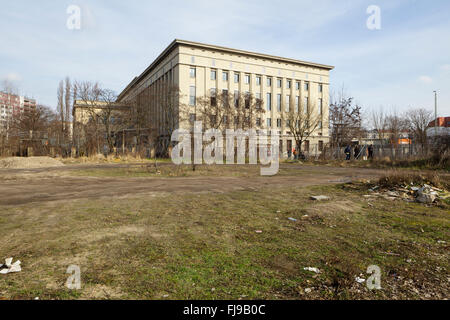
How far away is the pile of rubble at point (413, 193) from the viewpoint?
7180 millimetres

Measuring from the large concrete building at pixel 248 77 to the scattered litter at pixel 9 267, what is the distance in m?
41.7

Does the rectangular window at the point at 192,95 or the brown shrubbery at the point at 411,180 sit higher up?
the rectangular window at the point at 192,95

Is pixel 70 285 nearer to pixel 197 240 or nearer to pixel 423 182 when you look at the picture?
pixel 197 240

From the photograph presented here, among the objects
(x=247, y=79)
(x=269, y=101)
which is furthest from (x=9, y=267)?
(x=269, y=101)

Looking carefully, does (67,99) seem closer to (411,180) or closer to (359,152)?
(359,152)

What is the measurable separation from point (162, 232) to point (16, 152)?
109 ft

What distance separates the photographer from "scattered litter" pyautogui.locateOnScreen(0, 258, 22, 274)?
298 cm

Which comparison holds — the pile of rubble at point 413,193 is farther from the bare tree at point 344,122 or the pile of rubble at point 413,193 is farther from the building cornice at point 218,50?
the building cornice at point 218,50

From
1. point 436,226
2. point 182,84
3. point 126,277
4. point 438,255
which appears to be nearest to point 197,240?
point 126,277

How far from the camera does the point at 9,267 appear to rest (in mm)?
3043

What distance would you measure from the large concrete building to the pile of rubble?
36.0 meters

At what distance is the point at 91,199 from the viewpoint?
765 centimetres

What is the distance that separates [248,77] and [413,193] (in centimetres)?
5065

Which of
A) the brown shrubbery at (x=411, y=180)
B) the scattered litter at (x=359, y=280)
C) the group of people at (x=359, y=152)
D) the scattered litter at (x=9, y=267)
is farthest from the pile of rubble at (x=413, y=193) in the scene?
the group of people at (x=359, y=152)
